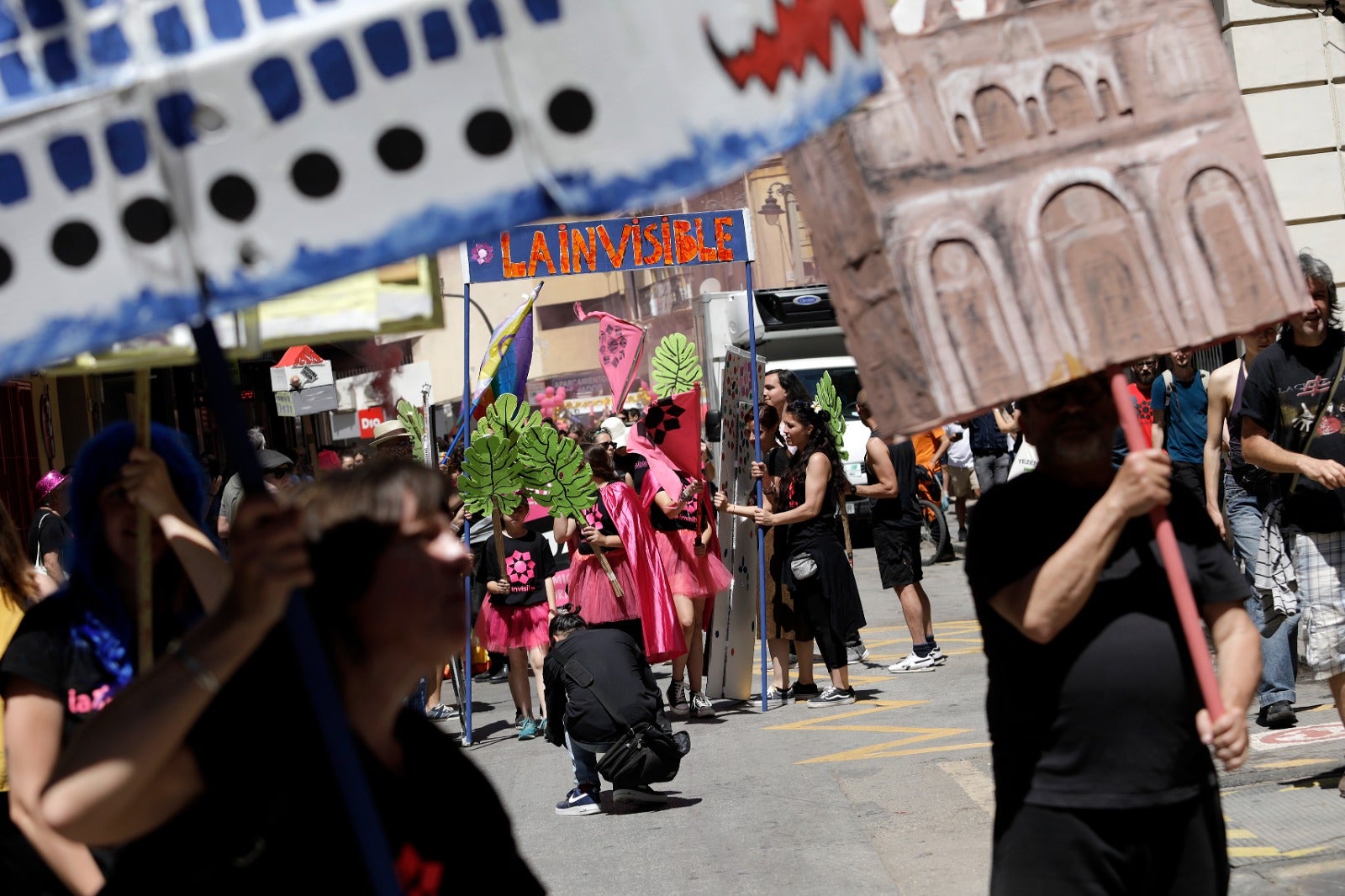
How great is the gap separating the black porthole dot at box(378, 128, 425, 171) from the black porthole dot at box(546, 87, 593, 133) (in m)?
0.18

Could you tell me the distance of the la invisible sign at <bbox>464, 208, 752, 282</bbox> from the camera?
9.78m

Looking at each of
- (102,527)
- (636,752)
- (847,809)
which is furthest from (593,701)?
(102,527)

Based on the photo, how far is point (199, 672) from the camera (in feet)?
6.73

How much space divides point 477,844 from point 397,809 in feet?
0.46

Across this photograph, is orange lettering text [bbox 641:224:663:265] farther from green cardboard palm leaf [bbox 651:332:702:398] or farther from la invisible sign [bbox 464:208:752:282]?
green cardboard palm leaf [bbox 651:332:702:398]

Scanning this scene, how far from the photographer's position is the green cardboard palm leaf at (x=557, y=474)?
9.68 metres

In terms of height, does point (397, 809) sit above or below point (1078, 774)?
above

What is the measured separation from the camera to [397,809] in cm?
229

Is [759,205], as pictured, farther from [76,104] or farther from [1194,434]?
[76,104]

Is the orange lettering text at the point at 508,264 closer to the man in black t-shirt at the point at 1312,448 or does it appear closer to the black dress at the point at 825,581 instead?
the black dress at the point at 825,581

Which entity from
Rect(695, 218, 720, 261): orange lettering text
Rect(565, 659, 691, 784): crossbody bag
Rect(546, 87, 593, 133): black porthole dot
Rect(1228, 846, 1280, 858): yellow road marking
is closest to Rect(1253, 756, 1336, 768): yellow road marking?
Rect(1228, 846, 1280, 858): yellow road marking

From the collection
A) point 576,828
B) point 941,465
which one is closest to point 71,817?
point 576,828

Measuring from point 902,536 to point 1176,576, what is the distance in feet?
26.6

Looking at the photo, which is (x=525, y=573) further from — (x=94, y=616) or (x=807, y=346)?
(x=807, y=346)
